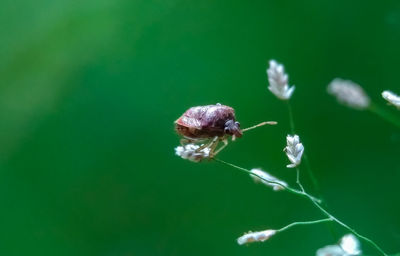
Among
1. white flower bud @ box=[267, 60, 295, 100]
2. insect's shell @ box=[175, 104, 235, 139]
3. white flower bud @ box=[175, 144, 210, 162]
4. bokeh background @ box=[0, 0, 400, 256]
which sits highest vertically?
white flower bud @ box=[267, 60, 295, 100]

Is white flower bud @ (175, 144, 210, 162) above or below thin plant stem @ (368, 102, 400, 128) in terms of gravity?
above

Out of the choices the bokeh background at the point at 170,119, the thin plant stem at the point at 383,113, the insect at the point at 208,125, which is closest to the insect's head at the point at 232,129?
the insect at the point at 208,125

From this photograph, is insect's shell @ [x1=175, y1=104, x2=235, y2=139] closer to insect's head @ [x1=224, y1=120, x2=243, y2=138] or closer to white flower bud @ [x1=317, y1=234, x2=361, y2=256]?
insect's head @ [x1=224, y1=120, x2=243, y2=138]

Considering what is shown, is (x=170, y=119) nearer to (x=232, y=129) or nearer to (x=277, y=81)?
(x=232, y=129)

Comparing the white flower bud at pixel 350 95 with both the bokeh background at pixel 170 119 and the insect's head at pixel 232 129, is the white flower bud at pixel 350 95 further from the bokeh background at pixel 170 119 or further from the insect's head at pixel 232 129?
the bokeh background at pixel 170 119

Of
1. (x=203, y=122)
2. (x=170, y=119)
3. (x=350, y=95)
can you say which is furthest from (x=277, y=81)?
(x=170, y=119)

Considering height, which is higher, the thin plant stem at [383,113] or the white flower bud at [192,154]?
the white flower bud at [192,154]

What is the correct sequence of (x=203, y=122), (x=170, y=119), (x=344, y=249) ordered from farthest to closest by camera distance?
(x=170, y=119) → (x=203, y=122) → (x=344, y=249)

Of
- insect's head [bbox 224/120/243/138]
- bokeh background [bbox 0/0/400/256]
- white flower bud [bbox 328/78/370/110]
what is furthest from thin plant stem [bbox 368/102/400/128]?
bokeh background [bbox 0/0/400/256]
